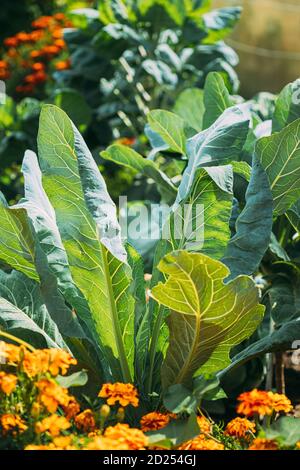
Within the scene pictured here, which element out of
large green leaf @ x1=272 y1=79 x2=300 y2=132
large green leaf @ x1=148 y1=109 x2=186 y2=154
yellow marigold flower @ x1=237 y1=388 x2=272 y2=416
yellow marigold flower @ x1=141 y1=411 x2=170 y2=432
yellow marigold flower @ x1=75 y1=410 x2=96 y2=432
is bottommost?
yellow marigold flower @ x1=141 y1=411 x2=170 y2=432

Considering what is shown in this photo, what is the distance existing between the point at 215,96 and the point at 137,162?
338 millimetres

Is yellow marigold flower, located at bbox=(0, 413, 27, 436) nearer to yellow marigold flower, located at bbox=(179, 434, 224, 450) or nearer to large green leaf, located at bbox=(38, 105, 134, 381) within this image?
yellow marigold flower, located at bbox=(179, 434, 224, 450)

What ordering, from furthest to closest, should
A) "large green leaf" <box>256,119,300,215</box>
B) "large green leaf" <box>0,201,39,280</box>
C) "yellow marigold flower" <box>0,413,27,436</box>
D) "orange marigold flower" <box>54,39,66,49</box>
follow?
"orange marigold flower" <box>54,39,66,49</box>, "large green leaf" <box>256,119,300,215</box>, "large green leaf" <box>0,201,39,280</box>, "yellow marigold flower" <box>0,413,27,436</box>

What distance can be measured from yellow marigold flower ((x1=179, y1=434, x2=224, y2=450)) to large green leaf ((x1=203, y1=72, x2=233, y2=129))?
1.21 meters

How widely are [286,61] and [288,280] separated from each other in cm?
498

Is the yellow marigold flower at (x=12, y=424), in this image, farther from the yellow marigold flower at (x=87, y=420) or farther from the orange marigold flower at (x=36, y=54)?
the orange marigold flower at (x=36, y=54)

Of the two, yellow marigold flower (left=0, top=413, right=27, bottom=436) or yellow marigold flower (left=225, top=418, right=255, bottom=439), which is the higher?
yellow marigold flower (left=0, top=413, right=27, bottom=436)

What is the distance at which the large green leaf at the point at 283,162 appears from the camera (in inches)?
93.8

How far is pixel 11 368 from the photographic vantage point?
88.0 inches

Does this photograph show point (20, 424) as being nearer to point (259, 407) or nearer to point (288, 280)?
point (259, 407)

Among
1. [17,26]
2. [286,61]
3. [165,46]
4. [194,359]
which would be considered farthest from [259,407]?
[17,26]

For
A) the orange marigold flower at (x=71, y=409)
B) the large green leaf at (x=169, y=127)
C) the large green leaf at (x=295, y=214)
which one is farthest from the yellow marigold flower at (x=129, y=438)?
the large green leaf at (x=169, y=127)

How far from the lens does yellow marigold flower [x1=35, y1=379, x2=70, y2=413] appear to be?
5.95 ft

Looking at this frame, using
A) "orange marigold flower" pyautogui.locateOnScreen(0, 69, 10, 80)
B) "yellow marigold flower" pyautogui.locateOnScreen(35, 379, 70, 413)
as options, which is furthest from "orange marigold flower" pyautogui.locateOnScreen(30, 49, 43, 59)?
"yellow marigold flower" pyautogui.locateOnScreen(35, 379, 70, 413)
